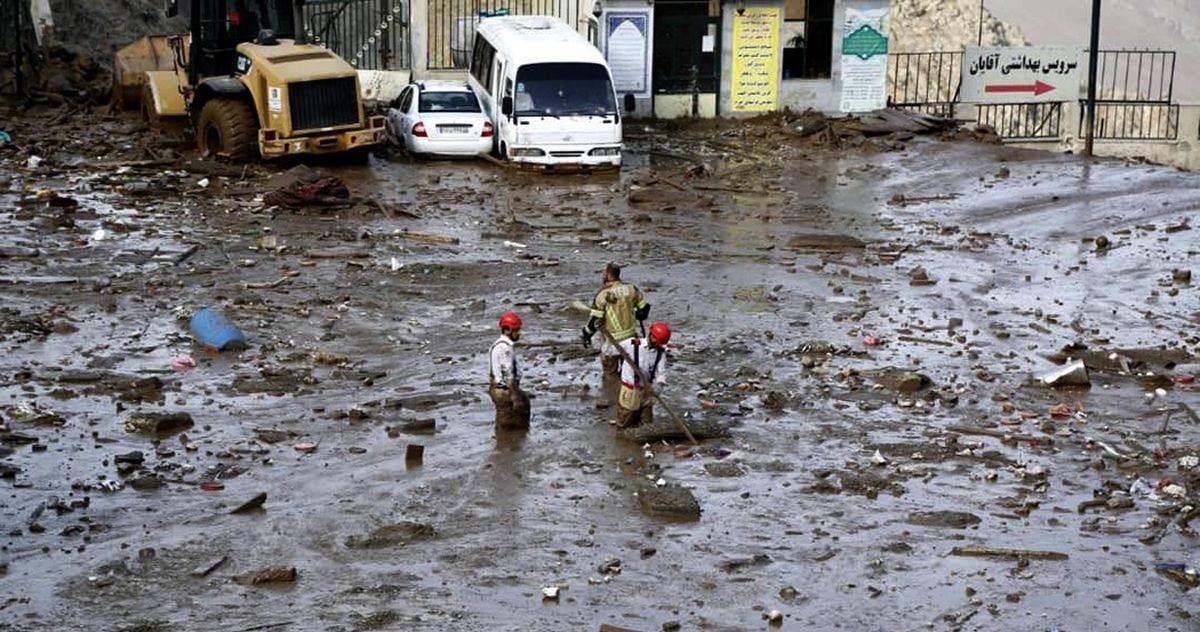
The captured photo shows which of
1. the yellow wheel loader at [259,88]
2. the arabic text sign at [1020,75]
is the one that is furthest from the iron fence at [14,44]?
the arabic text sign at [1020,75]

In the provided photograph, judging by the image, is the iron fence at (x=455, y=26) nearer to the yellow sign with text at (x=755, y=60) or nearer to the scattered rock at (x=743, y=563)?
the yellow sign with text at (x=755, y=60)

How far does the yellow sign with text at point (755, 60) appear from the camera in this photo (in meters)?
34.1

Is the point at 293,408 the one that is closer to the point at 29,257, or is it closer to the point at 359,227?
the point at 29,257

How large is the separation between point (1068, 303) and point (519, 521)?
9.42 m

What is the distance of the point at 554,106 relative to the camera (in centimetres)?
2745

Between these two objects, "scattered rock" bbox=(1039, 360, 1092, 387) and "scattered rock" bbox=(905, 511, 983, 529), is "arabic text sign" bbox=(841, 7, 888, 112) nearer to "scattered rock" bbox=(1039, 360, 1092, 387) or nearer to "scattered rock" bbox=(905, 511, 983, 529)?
"scattered rock" bbox=(1039, 360, 1092, 387)

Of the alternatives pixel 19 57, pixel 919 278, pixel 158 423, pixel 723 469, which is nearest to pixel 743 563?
pixel 723 469

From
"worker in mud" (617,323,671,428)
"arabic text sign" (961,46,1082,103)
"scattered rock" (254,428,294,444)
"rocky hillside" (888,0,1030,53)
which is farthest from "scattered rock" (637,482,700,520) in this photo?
"rocky hillside" (888,0,1030,53)

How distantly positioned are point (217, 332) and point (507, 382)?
13.0 ft

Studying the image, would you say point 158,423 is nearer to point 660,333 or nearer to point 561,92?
point 660,333

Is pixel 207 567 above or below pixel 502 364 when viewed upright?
below

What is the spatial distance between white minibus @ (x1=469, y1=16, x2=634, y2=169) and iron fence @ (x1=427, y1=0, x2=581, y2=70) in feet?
18.4

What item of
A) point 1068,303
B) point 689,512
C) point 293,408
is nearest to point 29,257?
point 293,408

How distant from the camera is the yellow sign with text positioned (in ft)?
112
